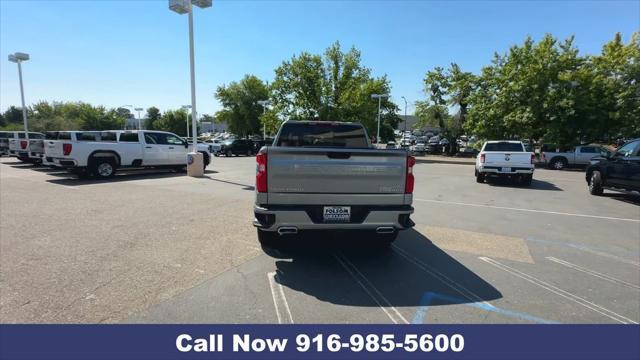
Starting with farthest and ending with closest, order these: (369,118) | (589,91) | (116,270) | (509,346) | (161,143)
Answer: (369,118), (589,91), (161,143), (116,270), (509,346)

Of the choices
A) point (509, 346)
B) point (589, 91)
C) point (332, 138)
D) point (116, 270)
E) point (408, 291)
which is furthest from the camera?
point (589, 91)

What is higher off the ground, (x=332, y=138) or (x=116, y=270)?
(x=332, y=138)

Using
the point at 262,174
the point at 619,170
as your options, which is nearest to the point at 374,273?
the point at 262,174

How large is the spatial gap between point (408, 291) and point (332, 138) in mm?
3479

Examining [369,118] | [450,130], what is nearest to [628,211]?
[369,118]

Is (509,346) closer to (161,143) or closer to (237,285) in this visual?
(237,285)

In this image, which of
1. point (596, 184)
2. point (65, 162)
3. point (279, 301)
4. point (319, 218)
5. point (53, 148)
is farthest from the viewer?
point (53, 148)

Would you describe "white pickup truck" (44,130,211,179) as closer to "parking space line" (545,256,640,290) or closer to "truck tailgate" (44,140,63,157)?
"truck tailgate" (44,140,63,157)

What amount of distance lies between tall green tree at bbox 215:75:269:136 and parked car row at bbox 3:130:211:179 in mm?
43971

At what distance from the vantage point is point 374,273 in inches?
177

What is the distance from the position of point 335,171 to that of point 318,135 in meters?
2.31

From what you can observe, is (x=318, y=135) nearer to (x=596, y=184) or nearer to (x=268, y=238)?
(x=268, y=238)

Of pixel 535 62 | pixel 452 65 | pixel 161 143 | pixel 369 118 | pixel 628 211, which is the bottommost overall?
pixel 628 211

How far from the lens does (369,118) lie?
36812 millimetres
